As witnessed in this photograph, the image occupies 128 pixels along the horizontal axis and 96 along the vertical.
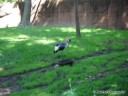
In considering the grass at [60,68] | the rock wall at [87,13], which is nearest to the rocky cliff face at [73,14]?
the rock wall at [87,13]

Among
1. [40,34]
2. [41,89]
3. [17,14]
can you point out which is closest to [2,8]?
[17,14]

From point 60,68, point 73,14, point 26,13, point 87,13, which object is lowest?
point 60,68

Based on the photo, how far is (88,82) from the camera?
1268 centimetres

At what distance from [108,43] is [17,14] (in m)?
20.2

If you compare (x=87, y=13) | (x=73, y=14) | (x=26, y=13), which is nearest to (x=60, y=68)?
(x=87, y=13)

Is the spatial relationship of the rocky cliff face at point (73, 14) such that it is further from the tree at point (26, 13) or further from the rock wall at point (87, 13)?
the tree at point (26, 13)

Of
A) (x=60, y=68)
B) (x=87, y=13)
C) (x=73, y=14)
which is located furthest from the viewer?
(x=73, y=14)

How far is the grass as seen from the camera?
12469mm

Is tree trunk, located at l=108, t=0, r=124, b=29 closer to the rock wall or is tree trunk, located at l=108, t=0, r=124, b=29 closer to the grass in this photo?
the rock wall

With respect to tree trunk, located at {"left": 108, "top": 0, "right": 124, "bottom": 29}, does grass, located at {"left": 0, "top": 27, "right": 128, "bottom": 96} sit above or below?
below

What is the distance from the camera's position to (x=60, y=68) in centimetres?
1659

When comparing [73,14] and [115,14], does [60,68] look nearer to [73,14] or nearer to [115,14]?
[115,14]

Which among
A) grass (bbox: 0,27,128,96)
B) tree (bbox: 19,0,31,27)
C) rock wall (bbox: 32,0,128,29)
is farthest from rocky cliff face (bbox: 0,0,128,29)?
grass (bbox: 0,27,128,96)

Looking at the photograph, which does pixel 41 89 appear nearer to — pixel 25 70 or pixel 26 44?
pixel 25 70
